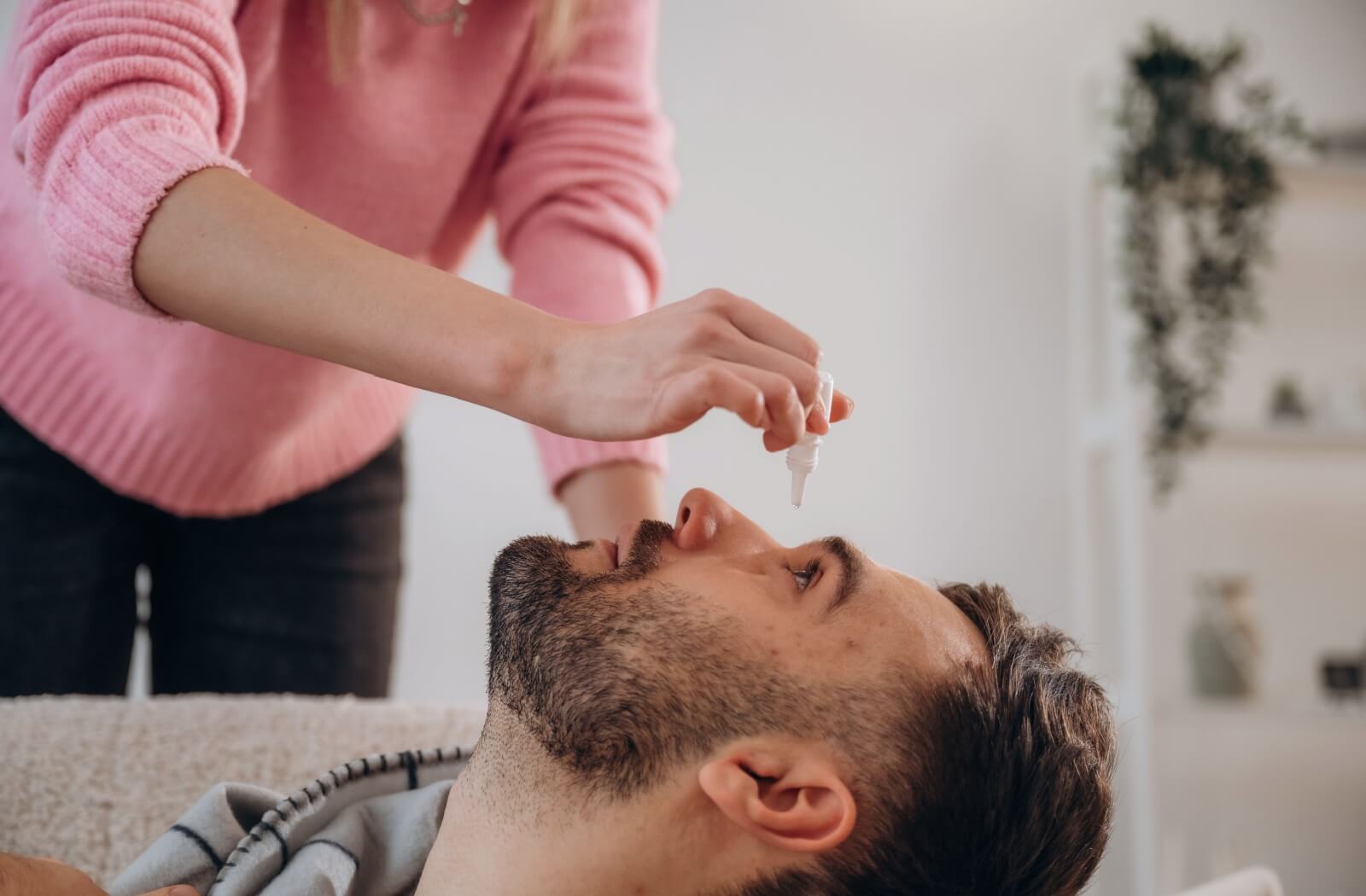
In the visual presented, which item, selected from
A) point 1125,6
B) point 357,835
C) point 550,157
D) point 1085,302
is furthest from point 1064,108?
point 357,835

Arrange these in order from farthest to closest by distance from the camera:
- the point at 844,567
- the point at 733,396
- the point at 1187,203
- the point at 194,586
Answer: the point at 1187,203, the point at 194,586, the point at 844,567, the point at 733,396

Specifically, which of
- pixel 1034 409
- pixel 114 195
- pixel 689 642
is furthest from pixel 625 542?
pixel 1034 409

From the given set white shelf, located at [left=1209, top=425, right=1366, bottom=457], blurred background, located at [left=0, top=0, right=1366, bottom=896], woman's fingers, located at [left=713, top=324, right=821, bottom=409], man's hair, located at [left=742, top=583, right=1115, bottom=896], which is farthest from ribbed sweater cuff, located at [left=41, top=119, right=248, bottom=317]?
white shelf, located at [left=1209, top=425, right=1366, bottom=457]

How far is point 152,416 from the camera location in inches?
40.9

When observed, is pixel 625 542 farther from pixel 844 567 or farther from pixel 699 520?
pixel 844 567

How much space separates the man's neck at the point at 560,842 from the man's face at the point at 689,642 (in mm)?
21

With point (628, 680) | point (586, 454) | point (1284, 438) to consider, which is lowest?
point (628, 680)

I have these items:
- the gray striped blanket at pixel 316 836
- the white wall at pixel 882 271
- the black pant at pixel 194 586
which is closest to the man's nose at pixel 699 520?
Answer: the gray striped blanket at pixel 316 836

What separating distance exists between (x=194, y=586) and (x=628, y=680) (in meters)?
0.55

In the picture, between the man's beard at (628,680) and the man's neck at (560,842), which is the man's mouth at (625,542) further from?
the man's neck at (560,842)

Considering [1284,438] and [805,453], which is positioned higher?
[1284,438]

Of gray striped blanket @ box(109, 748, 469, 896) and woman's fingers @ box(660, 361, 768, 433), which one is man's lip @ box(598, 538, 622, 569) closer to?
gray striped blanket @ box(109, 748, 469, 896)

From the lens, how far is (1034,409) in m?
2.58

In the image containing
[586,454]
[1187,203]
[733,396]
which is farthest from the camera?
[1187,203]
